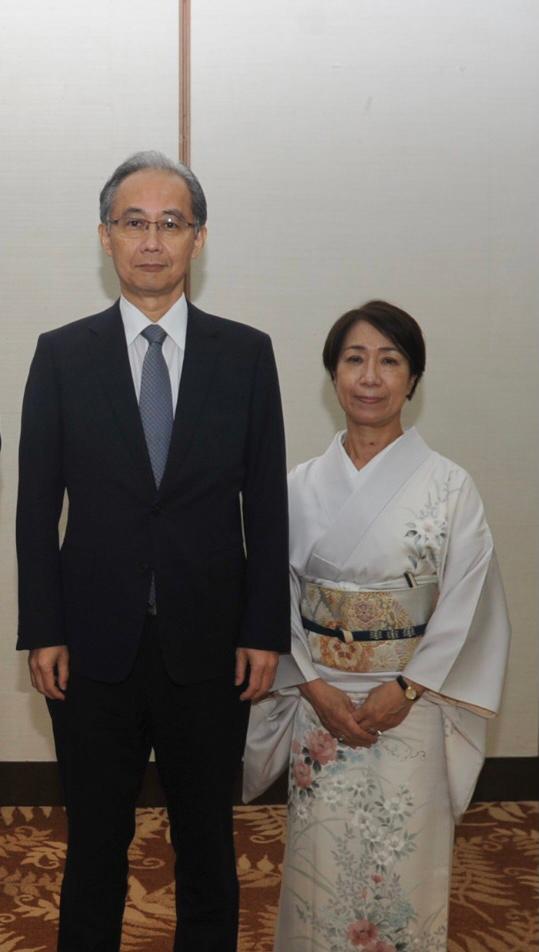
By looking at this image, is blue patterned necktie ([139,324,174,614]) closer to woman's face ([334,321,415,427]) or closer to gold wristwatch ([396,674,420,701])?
woman's face ([334,321,415,427])

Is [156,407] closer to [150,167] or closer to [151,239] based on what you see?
[151,239]

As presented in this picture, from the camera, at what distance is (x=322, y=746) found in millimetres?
2229

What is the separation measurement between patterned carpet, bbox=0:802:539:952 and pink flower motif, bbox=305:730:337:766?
65cm

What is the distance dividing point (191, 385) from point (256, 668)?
517mm

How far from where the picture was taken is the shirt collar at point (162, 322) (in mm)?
2102

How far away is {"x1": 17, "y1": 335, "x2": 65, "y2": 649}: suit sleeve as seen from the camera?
199 centimetres

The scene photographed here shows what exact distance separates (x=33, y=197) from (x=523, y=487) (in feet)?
5.56

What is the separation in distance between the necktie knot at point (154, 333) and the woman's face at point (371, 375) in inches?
15.5

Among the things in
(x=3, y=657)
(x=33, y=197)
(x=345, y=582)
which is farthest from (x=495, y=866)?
(x=33, y=197)

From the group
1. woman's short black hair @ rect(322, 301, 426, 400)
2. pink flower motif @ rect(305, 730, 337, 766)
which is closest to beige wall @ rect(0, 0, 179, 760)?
woman's short black hair @ rect(322, 301, 426, 400)

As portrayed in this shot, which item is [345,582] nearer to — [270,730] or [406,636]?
[406,636]

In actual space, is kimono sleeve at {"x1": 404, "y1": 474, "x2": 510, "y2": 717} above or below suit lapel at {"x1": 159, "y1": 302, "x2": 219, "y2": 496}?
below

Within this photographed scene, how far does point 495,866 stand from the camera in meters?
3.13

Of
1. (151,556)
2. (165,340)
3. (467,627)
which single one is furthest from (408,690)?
(165,340)
